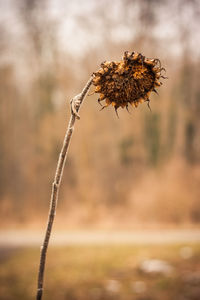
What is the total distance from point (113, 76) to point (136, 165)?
10.7m

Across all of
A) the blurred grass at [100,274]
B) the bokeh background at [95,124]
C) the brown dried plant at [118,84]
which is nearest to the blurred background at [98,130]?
the bokeh background at [95,124]

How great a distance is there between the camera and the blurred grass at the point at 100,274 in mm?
4887

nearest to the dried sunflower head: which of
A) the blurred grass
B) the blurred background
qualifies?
the blurred grass

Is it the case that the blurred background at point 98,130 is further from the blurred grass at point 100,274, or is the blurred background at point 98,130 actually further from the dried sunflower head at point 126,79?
the dried sunflower head at point 126,79

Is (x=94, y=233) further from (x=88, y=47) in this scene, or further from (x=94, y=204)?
(x=88, y=47)

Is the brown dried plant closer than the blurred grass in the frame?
Yes

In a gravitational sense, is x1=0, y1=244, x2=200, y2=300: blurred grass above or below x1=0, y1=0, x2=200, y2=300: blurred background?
below

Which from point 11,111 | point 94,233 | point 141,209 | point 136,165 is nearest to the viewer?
point 94,233

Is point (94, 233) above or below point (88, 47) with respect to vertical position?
below

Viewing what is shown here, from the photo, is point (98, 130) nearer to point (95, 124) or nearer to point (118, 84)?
point (95, 124)

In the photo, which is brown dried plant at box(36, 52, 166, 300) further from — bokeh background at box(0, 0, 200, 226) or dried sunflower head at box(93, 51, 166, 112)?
bokeh background at box(0, 0, 200, 226)

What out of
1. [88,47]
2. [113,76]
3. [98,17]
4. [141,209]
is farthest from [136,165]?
[113,76]

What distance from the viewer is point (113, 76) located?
2.02 feet

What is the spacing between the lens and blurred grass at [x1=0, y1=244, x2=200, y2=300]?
4.89 metres
